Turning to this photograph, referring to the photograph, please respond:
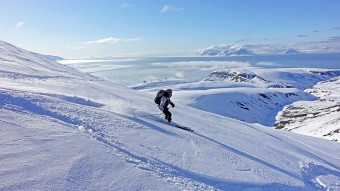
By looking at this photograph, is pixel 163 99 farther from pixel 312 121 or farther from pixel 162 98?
pixel 312 121

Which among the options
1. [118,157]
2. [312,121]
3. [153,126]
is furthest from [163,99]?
[312,121]

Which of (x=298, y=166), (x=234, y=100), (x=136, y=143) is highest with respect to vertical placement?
(x=136, y=143)

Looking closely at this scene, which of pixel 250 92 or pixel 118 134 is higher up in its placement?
pixel 118 134

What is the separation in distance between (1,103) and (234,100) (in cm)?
14971

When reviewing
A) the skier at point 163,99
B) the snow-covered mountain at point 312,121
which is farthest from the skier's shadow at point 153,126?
the snow-covered mountain at point 312,121

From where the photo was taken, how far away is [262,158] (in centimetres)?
1452

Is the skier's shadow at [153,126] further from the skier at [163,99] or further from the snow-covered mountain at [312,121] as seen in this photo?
the snow-covered mountain at [312,121]

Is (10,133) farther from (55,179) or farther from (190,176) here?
(190,176)

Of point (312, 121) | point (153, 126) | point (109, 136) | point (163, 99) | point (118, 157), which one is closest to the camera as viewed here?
point (118, 157)

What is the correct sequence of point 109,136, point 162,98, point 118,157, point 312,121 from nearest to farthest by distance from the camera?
point 118,157, point 109,136, point 162,98, point 312,121

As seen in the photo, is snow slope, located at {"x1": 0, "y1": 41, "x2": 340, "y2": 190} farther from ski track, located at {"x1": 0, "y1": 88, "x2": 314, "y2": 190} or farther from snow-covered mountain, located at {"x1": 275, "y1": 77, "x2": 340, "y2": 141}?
snow-covered mountain, located at {"x1": 275, "y1": 77, "x2": 340, "y2": 141}

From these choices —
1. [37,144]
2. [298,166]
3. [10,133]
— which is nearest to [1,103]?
[10,133]

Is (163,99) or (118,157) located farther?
(163,99)

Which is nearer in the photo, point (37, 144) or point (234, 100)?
point (37, 144)
